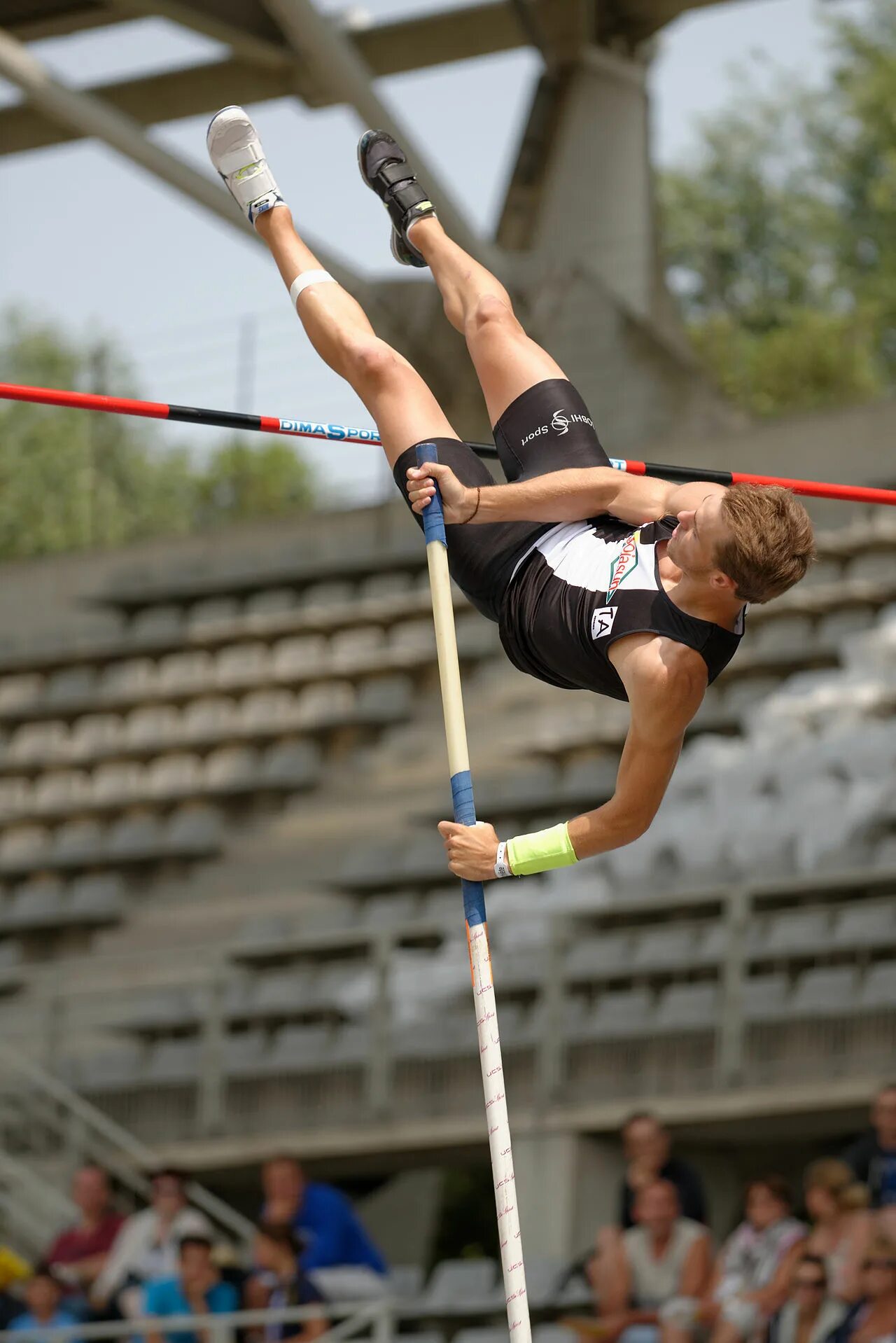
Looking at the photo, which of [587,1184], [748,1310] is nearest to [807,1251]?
[748,1310]

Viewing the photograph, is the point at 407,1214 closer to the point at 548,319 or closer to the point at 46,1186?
the point at 46,1186

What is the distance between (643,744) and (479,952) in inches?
18.5

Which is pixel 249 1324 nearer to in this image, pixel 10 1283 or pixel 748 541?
pixel 10 1283

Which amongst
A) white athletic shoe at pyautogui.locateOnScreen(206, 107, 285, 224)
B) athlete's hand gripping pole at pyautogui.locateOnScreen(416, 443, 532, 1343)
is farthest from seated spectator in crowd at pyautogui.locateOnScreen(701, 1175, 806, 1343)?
white athletic shoe at pyautogui.locateOnScreen(206, 107, 285, 224)

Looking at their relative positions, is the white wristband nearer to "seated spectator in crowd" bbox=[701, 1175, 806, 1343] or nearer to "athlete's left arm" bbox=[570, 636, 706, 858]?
"athlete's left arm" bbox=[570, 636, 706, 858]

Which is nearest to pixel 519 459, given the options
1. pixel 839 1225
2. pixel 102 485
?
pixel 839 1225

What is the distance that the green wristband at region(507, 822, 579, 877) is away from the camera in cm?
379

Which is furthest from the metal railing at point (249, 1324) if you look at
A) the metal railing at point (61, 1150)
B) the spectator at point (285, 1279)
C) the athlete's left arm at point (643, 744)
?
the athlete's left arm at point (643, 744)

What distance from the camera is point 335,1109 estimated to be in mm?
8195

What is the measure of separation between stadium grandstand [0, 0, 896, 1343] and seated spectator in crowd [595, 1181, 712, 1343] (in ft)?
0.95

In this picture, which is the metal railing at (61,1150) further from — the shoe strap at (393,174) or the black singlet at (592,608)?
the shoe strap at (393,174)

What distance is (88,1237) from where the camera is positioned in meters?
7.47

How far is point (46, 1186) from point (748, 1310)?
340 centimetres

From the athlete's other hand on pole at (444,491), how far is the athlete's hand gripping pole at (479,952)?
0.07 ft
